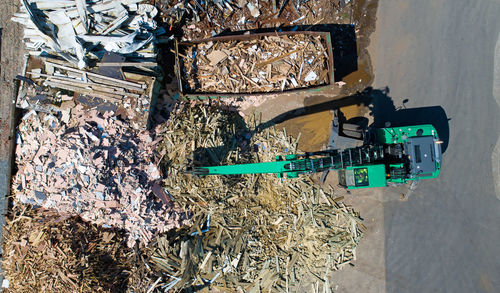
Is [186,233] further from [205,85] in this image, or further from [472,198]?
[472,198]

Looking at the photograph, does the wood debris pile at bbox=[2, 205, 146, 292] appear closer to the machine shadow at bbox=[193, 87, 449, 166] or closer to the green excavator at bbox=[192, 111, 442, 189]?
the green excavator at bbox=[192, 111, 442, 189]

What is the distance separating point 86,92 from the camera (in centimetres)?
1138

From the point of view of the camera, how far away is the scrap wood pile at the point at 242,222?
11.2 meters

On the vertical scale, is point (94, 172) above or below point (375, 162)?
above

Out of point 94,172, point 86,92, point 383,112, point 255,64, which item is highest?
point 255,64

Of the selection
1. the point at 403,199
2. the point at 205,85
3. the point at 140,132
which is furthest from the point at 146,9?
the point at 403,199

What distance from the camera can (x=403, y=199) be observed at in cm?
1200

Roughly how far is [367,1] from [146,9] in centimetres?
819

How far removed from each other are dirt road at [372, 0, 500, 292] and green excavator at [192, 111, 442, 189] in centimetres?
198

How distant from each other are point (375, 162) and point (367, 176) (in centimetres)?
82

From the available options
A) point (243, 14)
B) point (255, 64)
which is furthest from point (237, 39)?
point (243, 14)

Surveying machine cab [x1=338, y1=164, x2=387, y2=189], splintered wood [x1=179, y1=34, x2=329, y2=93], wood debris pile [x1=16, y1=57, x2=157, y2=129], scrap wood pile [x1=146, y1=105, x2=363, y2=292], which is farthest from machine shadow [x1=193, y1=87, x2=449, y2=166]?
wood debris pile [x1=16, y1=57, x2=157, y2=129]

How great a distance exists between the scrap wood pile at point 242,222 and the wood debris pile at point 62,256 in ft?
4.33

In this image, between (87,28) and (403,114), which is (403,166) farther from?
Result: (87,28)
